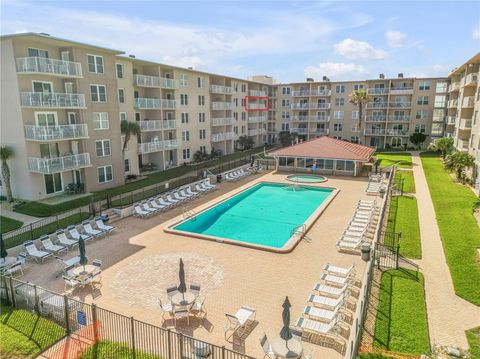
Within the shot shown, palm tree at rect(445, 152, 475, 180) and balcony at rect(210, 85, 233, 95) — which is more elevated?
balcony at rect(210, 85, 233, 95)

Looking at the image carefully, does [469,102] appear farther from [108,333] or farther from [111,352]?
[111,352]

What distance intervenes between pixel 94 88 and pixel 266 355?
26.3 m

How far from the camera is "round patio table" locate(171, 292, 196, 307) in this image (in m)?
11.6

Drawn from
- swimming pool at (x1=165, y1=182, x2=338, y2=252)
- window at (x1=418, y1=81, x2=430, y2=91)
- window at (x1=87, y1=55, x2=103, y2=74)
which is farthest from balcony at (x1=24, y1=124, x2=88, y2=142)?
window at (x1=418, y1=81, x2=430, y2=91)

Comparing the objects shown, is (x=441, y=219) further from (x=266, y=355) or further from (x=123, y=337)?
(x=123, y=337)

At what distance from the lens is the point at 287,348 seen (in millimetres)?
9195

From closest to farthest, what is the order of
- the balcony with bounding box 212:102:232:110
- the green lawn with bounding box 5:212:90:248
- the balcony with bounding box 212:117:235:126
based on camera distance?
the green lawn with bounding box 5:212:90:248 → the balcony with bounding box 212:102:232:110 → the balcony with bounding box 212:117:235:126

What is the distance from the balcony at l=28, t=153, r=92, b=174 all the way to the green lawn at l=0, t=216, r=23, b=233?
Result: 13.6 ft

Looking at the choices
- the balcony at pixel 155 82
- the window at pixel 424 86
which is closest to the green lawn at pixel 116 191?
the balcony at pixel 155 82

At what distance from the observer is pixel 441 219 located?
73.3 ft

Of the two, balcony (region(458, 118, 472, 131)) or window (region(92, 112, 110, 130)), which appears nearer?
window (region(92, 112, 110, 130))

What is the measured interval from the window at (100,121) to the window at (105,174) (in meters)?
3.56

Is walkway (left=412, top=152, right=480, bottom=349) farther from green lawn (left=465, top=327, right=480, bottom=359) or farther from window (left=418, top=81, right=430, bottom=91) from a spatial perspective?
window (left=418, top=81, right=430, bottom=91)

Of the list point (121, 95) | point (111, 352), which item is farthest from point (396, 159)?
point (111, 352)
